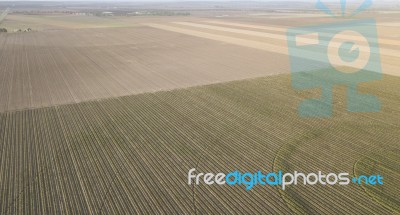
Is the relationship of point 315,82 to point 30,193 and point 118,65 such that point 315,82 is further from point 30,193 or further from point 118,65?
point 30,193

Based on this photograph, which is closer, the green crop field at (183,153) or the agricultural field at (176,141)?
the green crop field at (183,153)

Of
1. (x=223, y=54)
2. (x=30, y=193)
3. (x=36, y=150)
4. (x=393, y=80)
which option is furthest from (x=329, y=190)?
(x=223, y=54)

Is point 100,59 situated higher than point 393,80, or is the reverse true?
point 100,59

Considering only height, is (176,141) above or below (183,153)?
above

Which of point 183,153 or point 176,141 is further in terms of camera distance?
point 176,141

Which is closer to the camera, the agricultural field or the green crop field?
the green crop field

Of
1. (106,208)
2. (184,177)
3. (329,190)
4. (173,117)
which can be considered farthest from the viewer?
(173,117)

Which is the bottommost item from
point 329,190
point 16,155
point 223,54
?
point 329,190

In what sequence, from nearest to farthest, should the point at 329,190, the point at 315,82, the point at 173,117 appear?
1. the point at 329,190
2. the point at 173,117
3. the point at 315,82
